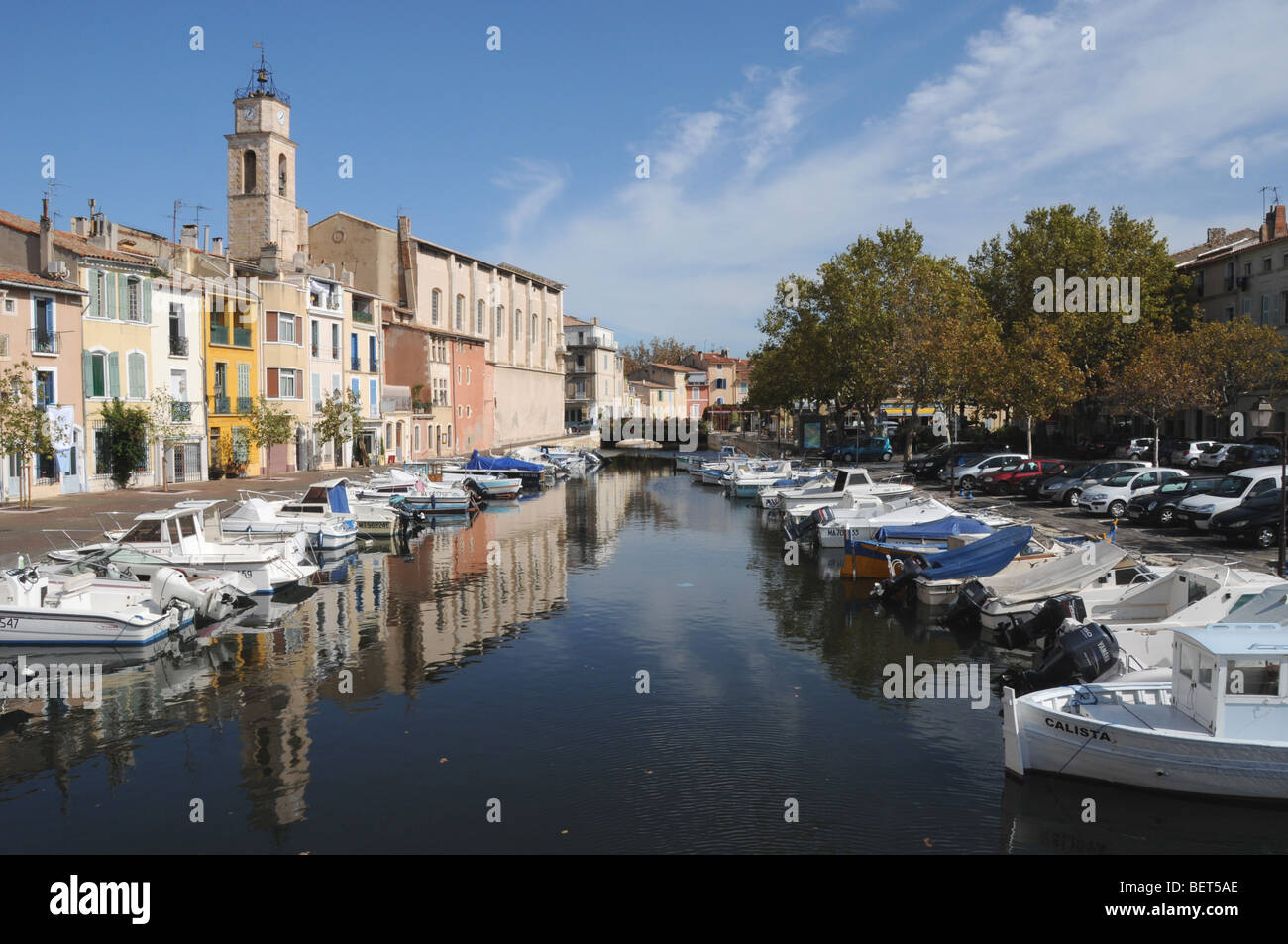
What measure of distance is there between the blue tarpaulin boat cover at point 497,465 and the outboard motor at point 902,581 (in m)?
39.0

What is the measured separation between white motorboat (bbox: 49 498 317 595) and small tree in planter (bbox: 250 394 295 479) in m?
24.2

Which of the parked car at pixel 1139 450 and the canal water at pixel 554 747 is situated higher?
the parked car at pixel 1139 450

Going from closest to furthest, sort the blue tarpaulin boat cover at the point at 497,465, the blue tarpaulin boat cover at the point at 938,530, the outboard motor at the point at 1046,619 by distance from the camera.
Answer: the outboard motor at the point at 1046,619, the blue tarpaulin boat cover at the point at 938,530, the blue tarpaulin boat cover at the point at 497,465

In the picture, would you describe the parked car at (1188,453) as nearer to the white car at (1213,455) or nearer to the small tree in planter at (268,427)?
the white car at (1213,455)

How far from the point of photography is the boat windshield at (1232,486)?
30.0 meters

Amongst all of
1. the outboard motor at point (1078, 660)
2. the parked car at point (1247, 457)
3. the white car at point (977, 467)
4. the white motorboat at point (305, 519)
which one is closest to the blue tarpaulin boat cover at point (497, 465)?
the white motorboat at point (305, 519)

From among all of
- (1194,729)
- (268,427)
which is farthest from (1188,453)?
(268,427)

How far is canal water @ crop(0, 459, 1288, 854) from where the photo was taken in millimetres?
11984

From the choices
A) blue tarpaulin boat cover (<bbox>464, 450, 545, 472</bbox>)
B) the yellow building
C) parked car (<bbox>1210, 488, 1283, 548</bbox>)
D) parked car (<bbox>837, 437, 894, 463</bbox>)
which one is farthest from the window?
parked car (<bbox>837, 437, 894, 463</bbox>)

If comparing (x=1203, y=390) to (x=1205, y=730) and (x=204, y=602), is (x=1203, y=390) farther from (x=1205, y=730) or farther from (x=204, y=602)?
(x=204, y=602)

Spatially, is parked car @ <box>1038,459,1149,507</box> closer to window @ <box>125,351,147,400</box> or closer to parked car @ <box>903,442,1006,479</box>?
parked car @ <box>903,442,1006,479</box>

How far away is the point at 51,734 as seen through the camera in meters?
15.5

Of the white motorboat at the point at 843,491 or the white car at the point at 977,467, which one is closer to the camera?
the white motorboat at the point at 843,491

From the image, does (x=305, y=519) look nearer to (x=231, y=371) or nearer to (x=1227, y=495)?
(x=231, y=371)
